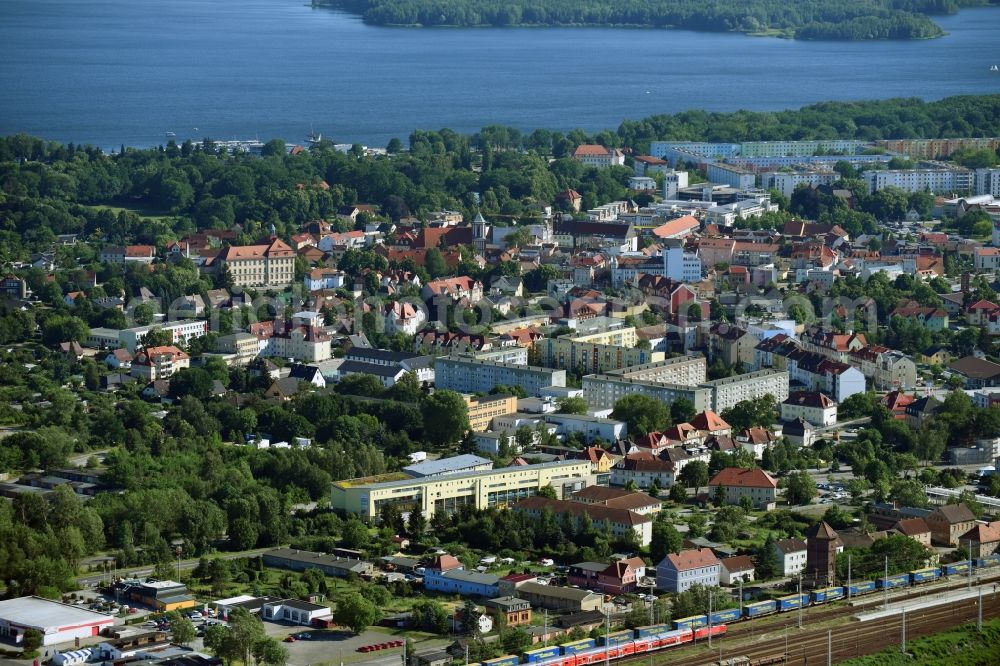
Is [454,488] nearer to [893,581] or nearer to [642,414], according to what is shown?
[642,414]

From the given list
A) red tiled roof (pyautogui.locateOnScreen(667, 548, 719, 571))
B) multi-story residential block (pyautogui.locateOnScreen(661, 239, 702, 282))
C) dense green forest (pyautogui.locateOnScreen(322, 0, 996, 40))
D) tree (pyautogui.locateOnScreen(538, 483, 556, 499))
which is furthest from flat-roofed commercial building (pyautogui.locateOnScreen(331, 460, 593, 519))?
dense green forest (pyautogui.locateOnScreen(322, 0, 996, 40))

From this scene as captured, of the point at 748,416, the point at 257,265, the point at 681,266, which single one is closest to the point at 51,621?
the point at 748,416

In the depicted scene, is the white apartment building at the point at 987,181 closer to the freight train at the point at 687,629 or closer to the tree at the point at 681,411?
the tree at the point at 681,411

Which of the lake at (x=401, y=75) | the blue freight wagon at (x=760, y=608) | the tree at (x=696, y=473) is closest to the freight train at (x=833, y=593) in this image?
the blue freight wagon at (x=760, y=608)

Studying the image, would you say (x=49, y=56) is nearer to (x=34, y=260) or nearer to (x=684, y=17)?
(x=684, y=17)

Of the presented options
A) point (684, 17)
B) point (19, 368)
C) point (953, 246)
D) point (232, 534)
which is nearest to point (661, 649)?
point (232, 534)
